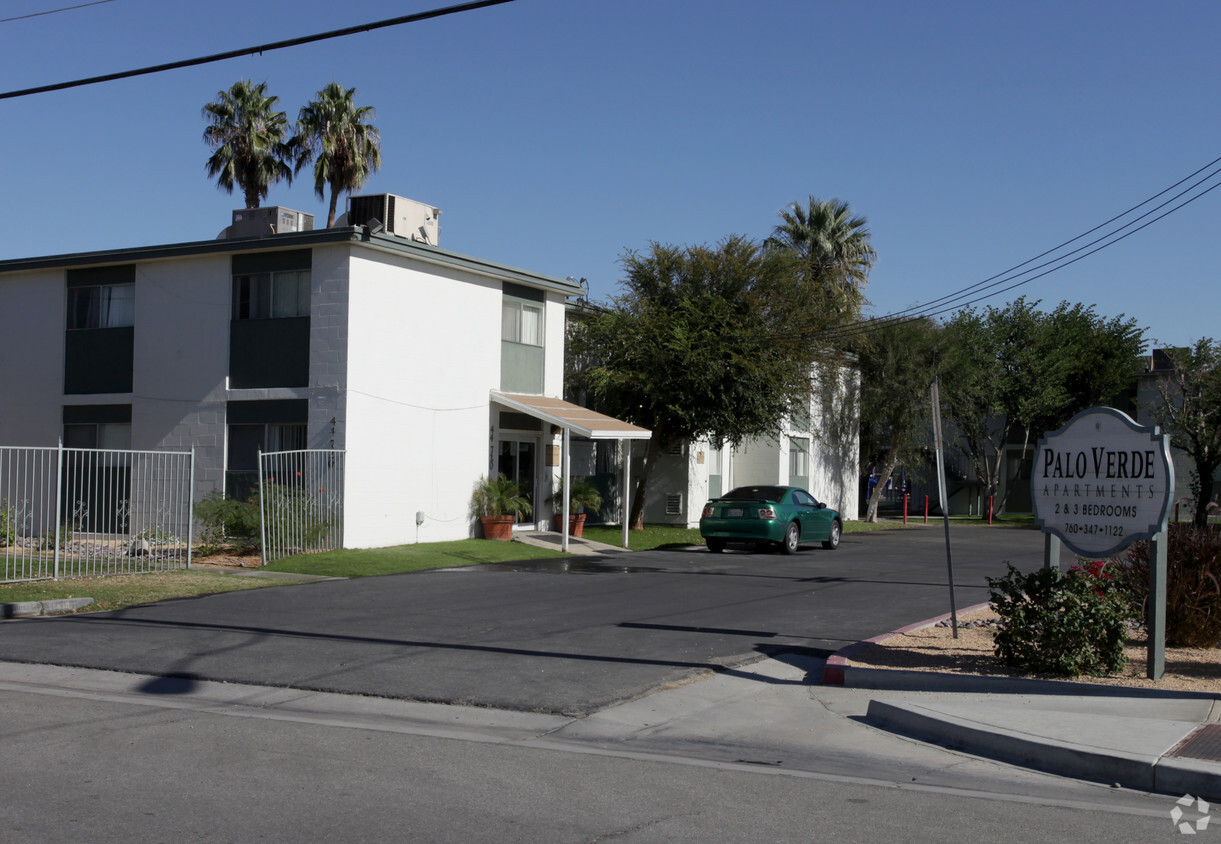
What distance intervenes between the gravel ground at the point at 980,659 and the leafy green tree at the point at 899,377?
25.7m

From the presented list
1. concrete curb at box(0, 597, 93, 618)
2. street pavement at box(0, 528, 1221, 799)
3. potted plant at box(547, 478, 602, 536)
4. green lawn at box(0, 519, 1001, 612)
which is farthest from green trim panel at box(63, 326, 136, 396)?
concrete curb at box(0, 597, 93, 618)

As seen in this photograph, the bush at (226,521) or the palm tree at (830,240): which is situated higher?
the palm tree at (830,240)

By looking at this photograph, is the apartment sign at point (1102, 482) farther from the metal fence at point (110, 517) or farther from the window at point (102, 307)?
the window at point (102, 307)

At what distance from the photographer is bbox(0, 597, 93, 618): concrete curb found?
13398mm

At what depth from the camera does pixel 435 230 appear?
24953 mm

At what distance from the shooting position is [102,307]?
79.2 feet

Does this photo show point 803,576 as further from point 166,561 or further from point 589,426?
point 166,561

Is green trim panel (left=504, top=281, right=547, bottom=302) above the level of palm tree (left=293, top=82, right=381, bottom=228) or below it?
below

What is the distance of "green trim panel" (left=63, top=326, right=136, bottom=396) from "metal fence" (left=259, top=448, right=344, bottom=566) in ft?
15.9

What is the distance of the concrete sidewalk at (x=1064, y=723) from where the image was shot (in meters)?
6.73

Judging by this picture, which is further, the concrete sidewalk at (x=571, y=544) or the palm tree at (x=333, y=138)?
the palm tree at (x=333, y=138)

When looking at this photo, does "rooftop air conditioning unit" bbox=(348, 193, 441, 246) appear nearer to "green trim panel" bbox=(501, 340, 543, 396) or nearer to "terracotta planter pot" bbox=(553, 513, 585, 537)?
"green trim panel" bbox=(501, 340, 543, 396)

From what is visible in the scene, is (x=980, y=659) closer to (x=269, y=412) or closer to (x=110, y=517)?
(x=269, y=412)

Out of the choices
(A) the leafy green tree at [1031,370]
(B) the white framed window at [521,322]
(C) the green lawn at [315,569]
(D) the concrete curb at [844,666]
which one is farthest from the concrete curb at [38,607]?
(A) the leafy green tree at [1031,370]
